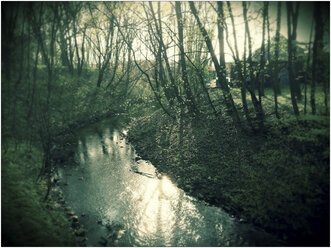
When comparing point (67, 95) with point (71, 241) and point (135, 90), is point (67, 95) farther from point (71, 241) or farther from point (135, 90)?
point (71, 241)

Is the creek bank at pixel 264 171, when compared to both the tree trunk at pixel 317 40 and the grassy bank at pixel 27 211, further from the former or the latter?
the grassy bank at pixel 27 211

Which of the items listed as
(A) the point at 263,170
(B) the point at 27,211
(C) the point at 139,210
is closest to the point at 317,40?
(A) the point at 263,170

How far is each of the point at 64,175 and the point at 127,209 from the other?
432 cm

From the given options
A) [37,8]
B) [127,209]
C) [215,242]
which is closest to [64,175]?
[127,209]

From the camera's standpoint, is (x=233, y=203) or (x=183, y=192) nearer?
(x=233, y=203)

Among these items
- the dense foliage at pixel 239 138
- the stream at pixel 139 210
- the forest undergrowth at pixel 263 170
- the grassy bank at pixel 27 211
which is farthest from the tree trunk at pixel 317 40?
the grassy bank at pixel 27 211

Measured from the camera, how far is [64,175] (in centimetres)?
1165

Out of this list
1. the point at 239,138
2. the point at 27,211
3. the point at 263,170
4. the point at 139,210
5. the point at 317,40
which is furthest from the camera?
the point at 239,138

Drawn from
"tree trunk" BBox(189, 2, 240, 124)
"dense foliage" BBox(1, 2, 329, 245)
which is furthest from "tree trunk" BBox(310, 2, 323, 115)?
"tree trunk" BBox(189, 2, 240, 124)

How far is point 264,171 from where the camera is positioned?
941 cm

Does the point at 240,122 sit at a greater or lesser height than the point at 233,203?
greater

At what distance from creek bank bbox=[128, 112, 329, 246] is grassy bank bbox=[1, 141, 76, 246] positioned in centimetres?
525

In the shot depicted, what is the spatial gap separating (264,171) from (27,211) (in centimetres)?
882

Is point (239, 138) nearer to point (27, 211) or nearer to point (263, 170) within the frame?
point (263, 170)
